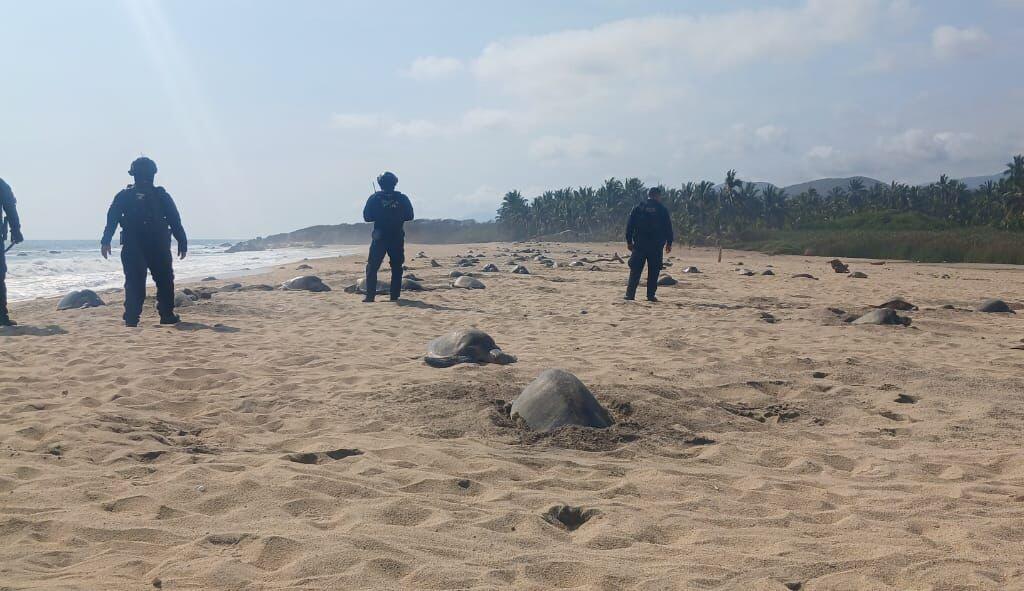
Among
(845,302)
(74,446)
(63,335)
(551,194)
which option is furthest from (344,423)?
(551,194)

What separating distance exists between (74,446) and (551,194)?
386 feet

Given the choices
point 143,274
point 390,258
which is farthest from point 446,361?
point 390,258

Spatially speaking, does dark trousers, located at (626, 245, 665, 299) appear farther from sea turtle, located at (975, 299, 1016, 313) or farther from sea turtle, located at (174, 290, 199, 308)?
sea turtle, located at (174, 290, 199, 308)

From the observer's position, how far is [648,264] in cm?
1169

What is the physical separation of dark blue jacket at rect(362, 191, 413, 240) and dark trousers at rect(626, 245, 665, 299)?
3.72m

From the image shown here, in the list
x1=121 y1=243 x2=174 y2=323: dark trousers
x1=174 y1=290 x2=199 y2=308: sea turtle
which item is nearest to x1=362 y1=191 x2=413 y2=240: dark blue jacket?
x1=174 y1=290 x2=199 y2=308: sea turtle

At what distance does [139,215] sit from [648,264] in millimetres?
7411

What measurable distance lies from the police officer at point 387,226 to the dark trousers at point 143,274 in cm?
319

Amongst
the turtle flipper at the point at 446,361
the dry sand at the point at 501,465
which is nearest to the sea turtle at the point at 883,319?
the dry sand at the point at 501,465

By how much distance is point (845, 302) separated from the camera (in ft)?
40.5

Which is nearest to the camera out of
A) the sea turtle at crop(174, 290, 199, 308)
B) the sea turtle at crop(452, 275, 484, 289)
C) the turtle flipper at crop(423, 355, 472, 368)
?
the turtle flipper at crop(423, 355, 472, 368)

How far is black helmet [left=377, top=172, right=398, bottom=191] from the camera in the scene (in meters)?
11.6

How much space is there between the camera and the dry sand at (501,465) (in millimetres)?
2643

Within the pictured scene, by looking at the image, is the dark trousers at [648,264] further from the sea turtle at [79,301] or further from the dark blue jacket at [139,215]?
the sea turtle at [79,301]
